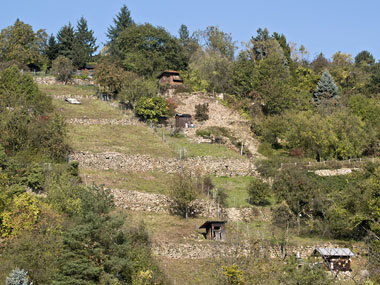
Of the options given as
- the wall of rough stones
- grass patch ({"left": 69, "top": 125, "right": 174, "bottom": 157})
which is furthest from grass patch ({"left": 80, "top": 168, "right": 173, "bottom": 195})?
the wall of rough stones

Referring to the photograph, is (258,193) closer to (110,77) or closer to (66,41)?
(110,77)

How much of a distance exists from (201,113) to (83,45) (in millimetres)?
33753

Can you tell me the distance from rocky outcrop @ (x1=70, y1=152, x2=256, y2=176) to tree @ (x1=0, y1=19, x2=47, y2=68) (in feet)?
123

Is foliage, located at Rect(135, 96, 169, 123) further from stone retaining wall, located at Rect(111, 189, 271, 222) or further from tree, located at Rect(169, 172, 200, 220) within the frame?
stone retaining wall, located at Rect(111, 189, 271, 222)

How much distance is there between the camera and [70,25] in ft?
319

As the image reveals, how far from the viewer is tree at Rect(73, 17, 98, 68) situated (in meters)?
94.0

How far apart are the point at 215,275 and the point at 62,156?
2411 cm

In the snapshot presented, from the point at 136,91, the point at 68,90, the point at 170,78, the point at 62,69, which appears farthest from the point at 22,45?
the point at 136,91

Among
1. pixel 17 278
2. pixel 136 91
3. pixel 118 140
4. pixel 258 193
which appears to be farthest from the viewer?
pixel 136 91

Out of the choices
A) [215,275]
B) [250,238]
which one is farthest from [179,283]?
[250,238]

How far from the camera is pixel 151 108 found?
6862cm

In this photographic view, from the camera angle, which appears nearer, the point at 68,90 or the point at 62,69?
the point at 68,90

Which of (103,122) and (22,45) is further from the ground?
(22,45)

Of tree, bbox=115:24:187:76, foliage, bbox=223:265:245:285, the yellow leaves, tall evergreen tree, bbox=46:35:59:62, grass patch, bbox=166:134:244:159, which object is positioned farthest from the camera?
tall evergreen tree, bbox=46:35:59:62
